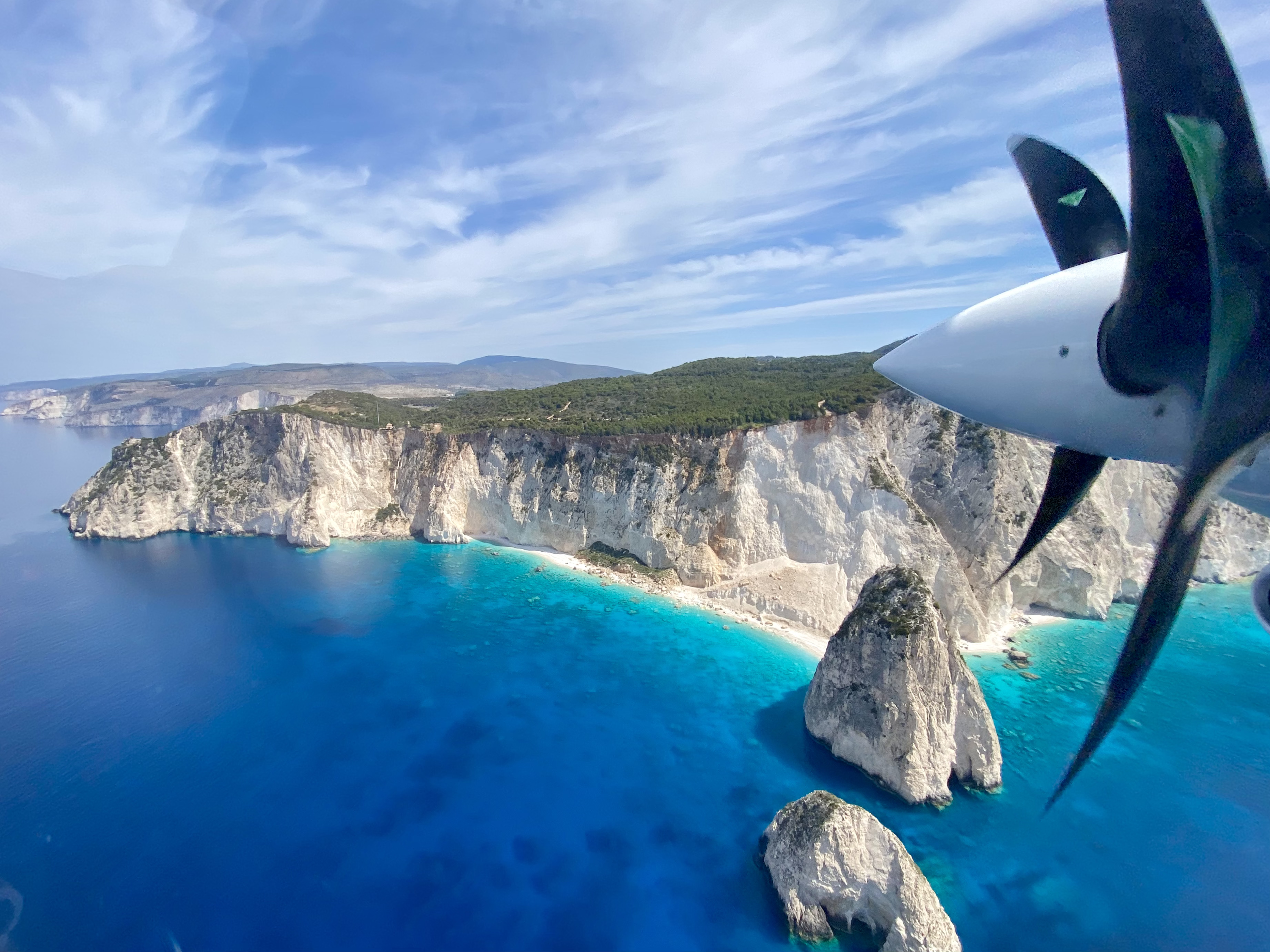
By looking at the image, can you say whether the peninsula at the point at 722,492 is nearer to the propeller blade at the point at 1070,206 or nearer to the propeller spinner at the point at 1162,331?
the propeller blade at the point at 1070,206

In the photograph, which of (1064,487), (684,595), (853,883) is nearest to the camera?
(1064,487)

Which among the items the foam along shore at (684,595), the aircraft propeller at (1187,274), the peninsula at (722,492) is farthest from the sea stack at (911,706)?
the aircraft propeller at (1187,274)

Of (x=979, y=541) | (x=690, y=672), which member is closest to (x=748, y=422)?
(x=979, y=541)

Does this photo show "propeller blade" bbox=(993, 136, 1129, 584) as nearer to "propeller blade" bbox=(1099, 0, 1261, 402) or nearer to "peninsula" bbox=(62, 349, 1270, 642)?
"propeller blade" bbox=(1099, 0, 1261, 402)

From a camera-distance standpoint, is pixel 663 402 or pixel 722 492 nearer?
pixel 722 492

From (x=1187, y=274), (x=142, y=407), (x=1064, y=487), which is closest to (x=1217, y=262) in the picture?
(x=1187, y=274)

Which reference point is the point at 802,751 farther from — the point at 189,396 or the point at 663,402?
the point at 189,396

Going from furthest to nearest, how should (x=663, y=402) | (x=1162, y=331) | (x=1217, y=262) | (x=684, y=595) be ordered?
1. (x=663, y=402)
2. (x=684, y=595)
3. (x=1162, y=331)
4. (x=1217, y=262)
